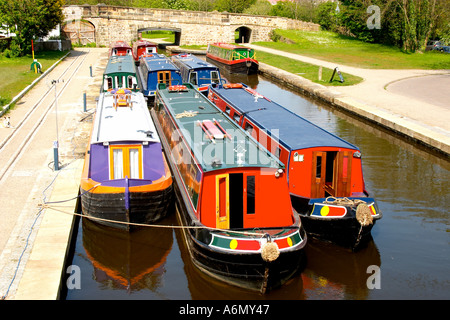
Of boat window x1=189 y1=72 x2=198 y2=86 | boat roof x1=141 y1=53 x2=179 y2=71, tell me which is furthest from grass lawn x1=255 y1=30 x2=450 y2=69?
boat window x1=189 y1=72 x2=198 y2=86

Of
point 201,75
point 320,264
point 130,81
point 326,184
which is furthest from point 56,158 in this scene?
point 201,75

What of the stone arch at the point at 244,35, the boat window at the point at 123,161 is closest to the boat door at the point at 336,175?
the boat window at the point at 123,161

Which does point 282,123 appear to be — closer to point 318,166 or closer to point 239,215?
point 318,166

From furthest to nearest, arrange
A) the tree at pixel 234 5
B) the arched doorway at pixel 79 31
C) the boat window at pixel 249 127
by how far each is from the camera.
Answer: the tree at pixel 234 5, the arched doorway at pixel 79 31, the boat window at pixel 249 127

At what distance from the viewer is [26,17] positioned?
3394cm

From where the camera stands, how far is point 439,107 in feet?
73.6

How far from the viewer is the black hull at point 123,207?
1052 centimetres

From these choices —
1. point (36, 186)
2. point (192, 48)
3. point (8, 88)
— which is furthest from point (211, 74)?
point (192, 48)

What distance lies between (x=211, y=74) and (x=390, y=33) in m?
35.5

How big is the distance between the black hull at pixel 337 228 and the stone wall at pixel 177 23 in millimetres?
48645

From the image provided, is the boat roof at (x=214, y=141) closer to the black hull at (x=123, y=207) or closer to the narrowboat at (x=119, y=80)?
the black hull at (x=123, y=207)

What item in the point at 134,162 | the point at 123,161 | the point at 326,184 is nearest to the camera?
the point at 326,184

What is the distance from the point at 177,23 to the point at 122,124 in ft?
156
